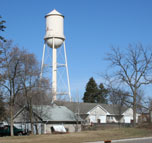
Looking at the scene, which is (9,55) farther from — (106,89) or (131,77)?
(131,77)

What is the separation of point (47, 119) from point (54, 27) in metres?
14.7

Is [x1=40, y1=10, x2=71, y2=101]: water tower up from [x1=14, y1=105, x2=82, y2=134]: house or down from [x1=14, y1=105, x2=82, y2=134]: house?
up

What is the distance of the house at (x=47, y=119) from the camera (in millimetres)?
41875

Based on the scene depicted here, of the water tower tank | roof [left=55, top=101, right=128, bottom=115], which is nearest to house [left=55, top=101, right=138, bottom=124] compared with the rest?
roof [left=55, top=101, right=128, bottom=115]

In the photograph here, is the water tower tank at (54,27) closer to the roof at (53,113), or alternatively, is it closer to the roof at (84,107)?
the roof at (53,113)

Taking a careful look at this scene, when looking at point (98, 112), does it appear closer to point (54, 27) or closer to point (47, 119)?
point (47, 119)

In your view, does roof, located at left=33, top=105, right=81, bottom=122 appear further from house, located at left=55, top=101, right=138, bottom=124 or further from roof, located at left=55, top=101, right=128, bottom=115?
house, located at left=55, top=101, right=138, bottom=124

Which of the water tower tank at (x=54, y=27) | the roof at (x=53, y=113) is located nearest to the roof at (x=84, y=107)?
the roof at (x=53, y=113)

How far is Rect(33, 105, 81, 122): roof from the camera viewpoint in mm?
42844

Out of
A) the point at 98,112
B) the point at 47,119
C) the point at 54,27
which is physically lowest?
the point at 47,119

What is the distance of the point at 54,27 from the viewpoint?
4825cm

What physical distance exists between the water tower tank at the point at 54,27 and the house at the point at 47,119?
412 inches

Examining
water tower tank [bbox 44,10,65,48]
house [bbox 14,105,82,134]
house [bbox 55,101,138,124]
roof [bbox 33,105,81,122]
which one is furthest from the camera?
house [bbox 55,101,138,124]

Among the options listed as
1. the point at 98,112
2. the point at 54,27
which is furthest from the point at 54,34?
the point at 98,112
